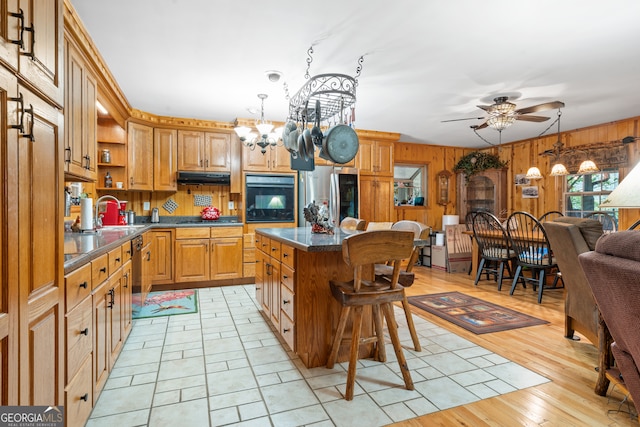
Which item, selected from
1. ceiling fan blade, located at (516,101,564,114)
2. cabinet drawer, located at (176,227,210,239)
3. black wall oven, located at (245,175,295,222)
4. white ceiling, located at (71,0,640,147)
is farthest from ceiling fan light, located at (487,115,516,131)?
cabinet drawer, located at (176,227,210,239)

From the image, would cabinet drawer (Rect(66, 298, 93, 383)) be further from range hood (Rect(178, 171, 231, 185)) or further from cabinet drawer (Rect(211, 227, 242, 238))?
range hood (Rect(178, 171, 231, 185))

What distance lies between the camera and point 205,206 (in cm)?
539

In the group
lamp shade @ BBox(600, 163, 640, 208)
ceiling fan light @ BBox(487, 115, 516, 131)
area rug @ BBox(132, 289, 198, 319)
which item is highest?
ceiling fan light @ BBox(487, 115, 516, 131)

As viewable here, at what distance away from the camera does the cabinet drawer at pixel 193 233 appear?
4.68 metres

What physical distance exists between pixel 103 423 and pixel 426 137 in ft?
19.5

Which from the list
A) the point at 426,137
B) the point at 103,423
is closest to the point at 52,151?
the point at 103,423

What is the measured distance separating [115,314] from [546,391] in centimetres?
272

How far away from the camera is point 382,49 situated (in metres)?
2.81

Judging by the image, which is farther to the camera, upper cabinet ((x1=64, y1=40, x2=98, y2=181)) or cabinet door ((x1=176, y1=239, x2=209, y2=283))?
cabinet door ((x1=176, y1=239, x2=209, y2=283))

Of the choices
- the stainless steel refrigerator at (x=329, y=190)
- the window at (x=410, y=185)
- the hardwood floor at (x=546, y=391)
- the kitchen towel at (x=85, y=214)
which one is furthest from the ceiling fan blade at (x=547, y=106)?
the kitchen towel at (x=85, y=214)

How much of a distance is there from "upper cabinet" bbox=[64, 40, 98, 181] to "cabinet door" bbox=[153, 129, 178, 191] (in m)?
1.82

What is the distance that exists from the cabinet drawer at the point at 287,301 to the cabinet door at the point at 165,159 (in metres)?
3.03

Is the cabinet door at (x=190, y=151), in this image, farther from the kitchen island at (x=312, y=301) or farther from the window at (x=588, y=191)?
the window at (x=588, y=191)

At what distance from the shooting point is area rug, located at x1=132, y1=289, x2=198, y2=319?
3521 mm
